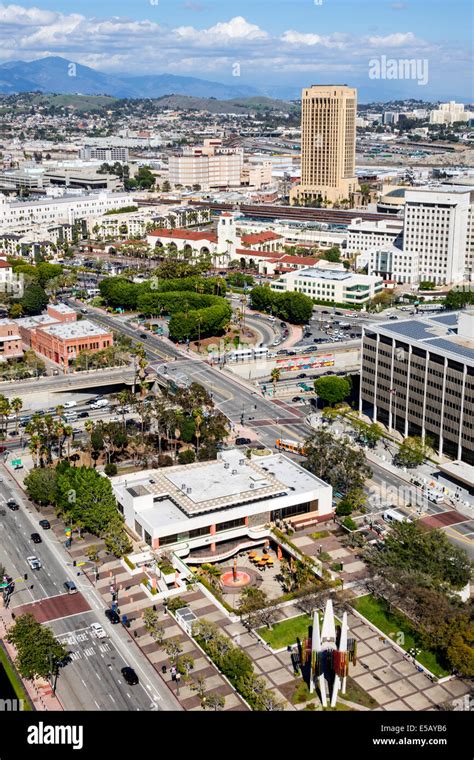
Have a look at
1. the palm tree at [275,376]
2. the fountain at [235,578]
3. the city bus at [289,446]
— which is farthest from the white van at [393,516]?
the palm tree at [275,376]

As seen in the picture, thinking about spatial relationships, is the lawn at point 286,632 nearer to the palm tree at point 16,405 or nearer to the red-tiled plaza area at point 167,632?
the red-tiled plaza area at point 167,632

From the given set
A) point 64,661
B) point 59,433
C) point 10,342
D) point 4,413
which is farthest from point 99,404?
point 64,661

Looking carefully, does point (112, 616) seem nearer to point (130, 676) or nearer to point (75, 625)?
point (75, 625)

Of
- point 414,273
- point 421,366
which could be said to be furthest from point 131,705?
point 414,273

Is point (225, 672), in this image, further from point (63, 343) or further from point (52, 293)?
point (52, 293)

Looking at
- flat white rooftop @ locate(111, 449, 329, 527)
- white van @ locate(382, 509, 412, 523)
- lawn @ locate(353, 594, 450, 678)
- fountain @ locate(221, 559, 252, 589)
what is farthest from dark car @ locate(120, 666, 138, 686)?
white van @ locate(382, 509, 412, 523)

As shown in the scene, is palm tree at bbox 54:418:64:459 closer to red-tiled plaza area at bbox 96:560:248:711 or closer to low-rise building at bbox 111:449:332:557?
low-rise building at bbox 111:449:332:557

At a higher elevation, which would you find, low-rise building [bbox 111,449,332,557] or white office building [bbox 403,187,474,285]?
white office building [bbox 403,187,474,285]
